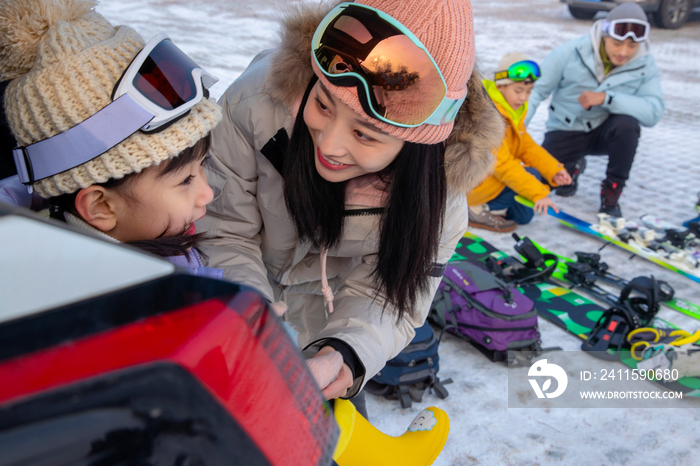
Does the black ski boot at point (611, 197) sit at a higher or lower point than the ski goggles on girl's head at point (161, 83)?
lower

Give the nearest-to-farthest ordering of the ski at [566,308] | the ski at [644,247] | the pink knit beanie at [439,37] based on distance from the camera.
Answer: the pink knit beanie at [439,37], the ski at [566,308], the ski at [644,247]

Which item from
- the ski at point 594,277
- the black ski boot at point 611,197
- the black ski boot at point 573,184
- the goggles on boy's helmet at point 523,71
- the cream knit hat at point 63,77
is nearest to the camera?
the cream knit hat at point 63,77

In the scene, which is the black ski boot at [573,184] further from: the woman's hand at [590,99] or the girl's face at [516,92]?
the girl's face at [516,92]

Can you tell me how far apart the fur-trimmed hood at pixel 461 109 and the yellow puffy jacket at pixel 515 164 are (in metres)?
2.25

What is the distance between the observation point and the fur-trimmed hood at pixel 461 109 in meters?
1.48

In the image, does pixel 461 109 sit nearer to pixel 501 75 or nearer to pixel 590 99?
pixel 501 75

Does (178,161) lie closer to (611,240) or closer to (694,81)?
(611,240)

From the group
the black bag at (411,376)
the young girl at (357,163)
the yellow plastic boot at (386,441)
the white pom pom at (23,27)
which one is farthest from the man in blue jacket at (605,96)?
the white pom pom at (23,27)

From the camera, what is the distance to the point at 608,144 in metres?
4.56

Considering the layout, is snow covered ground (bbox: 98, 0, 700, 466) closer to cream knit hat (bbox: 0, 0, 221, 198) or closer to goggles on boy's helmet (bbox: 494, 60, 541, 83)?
goggles on boy's helmet (bbox: 494, 60, 541, 83)

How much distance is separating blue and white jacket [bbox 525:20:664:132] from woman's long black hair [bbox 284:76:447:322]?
12.0 feet

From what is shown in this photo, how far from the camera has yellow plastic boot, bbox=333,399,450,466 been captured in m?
1.35

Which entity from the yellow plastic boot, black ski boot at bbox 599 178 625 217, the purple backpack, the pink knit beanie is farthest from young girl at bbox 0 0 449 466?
black ski boot at bbox 599 178 625 217

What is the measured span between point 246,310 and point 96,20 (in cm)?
89
